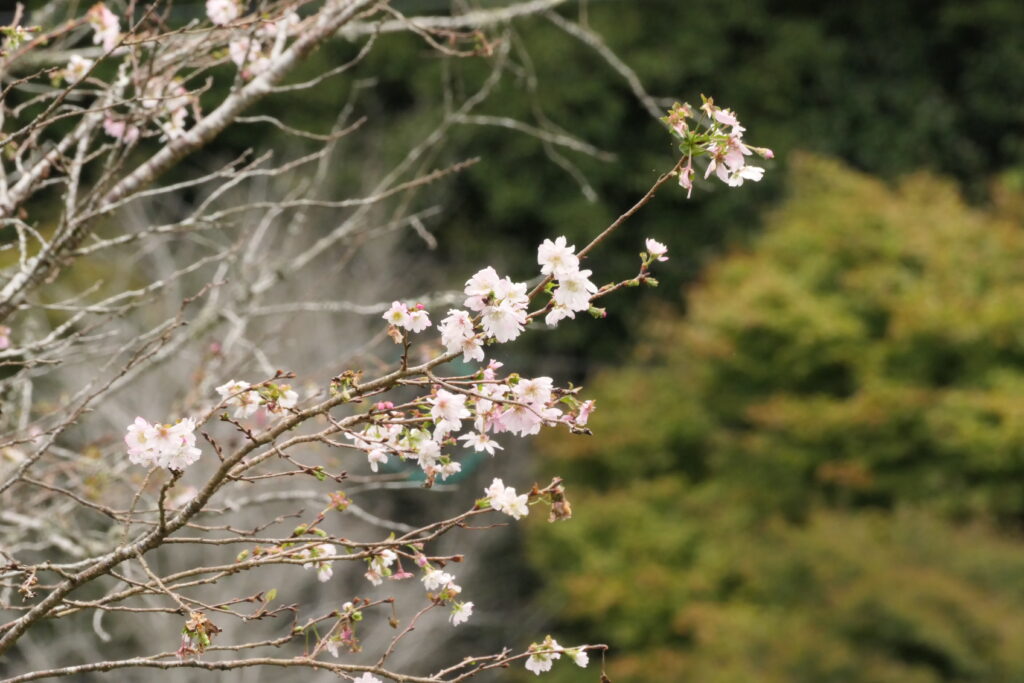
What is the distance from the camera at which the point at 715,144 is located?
4.62 ft

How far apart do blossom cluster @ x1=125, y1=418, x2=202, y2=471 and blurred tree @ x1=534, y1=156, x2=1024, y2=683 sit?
3.75 m

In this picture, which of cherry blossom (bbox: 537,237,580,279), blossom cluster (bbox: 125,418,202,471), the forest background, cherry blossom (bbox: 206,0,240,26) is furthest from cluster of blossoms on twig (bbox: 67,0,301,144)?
cherry blossom (bbox: 537,237,580,279)

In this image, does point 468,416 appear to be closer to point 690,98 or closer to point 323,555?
point 323,555

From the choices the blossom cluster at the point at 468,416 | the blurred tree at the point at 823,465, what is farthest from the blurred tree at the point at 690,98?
the blossom cluster at the point at 468,416

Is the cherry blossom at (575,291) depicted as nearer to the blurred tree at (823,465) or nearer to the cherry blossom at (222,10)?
the cherry blossom at (222,10)

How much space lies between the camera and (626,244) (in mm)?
9273

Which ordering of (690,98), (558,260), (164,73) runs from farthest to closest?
(690,98) → (164,73) → (558,260)

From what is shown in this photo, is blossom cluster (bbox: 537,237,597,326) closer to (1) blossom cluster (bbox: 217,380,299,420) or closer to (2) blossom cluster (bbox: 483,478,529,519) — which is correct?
(2) blossom cluster (bbox: 483,478,529,519)

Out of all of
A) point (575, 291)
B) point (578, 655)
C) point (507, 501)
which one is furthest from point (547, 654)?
point (575, 291)

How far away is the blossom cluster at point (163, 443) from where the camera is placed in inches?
54.4

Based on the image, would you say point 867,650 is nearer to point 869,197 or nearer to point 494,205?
point 869,197

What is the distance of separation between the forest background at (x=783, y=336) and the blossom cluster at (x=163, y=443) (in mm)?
1320

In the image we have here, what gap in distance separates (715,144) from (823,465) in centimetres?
498

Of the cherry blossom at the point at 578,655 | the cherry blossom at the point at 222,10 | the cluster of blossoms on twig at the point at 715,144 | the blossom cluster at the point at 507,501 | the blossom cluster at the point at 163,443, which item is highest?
the cherry blossom at the point at 222,10
